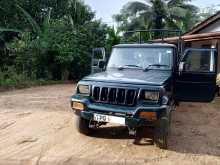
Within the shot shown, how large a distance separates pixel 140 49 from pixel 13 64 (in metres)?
11.4

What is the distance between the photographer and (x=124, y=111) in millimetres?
5797

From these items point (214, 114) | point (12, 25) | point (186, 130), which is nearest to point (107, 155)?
point (186, 130)

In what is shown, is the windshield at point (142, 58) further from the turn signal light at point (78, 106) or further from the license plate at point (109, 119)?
the license plate at point (109, 119)

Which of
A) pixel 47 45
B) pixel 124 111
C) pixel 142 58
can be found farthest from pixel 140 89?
pixel 47 45

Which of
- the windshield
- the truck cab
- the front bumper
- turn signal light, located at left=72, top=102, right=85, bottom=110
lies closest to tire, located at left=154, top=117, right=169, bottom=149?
the truck cab

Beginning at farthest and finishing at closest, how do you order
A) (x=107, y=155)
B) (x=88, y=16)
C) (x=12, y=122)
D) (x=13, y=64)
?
1. (x=88, y=16)
2. (x=13, y=64)
3. (x=12, y=122)
4. (x=107, y=155)

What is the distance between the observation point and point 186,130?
739 centimetres

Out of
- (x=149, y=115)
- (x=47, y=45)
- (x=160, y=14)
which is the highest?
(x=160, y=14)

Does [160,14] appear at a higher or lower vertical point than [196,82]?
higher

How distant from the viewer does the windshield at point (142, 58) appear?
24.0 ft

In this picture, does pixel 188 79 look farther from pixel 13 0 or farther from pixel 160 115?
pixel 13 0

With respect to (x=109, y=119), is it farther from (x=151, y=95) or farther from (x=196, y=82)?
(x=196, y=82)

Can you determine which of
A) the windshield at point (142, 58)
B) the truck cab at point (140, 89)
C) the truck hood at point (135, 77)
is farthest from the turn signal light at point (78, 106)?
the windshield at point (142, 58)

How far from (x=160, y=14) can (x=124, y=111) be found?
28379 millimetres
